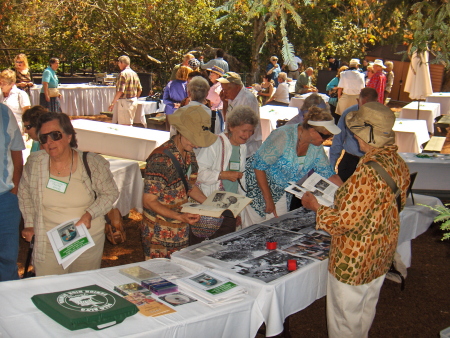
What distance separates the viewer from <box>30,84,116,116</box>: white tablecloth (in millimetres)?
12870

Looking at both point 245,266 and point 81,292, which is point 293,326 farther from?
point 81,292

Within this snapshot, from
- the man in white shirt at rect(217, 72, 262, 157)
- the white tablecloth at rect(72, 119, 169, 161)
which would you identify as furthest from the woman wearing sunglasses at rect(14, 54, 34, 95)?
the man in white shirt at rect(217, 72, 262, 157)

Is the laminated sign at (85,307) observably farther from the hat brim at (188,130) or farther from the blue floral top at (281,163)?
the blue floral top at (281,163)

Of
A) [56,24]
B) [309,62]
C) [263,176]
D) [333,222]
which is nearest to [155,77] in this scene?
[56,24]

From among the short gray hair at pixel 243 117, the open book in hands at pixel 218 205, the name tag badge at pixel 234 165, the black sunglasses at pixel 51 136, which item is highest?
the short gray hair at pixel 243 117

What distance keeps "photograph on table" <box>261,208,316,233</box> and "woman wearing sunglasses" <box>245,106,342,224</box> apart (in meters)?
0.10

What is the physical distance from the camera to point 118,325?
2.19 metres

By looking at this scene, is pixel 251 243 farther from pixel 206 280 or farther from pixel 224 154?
pixel 224 154

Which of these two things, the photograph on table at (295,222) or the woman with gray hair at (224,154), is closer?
the photograph on table at (295,222)

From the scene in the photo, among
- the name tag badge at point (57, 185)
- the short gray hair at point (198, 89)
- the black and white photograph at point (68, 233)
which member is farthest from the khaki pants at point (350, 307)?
the short gray hair at point (198, 89)

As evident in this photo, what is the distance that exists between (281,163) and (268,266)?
1.15 metres

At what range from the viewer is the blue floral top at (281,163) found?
387 cm

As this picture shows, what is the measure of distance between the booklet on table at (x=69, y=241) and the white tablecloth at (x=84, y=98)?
1026 cm

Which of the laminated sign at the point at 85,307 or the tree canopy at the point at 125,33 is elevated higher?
the tree canopy at the point at 125,33
